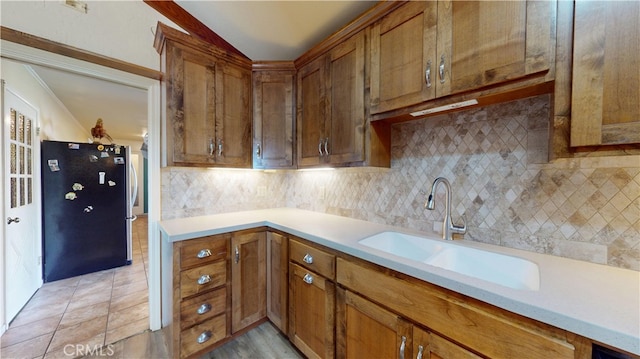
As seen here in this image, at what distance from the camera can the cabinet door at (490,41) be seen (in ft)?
2.85

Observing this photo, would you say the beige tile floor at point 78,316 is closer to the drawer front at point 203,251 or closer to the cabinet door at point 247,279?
the cabinet door at point 247,279

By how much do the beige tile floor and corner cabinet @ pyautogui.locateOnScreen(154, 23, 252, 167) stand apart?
1560 millimetres

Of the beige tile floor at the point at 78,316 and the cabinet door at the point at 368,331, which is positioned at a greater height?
the cabinet door at the point at 368,331

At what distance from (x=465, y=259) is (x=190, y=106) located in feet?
6.95

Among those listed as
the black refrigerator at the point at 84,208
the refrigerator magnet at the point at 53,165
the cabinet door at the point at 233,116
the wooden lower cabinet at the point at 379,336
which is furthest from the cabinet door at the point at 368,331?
the refrigerator magnet at the point at 53,165

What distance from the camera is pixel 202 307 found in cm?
158

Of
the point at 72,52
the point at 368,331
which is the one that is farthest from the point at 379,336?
the point at 72,52

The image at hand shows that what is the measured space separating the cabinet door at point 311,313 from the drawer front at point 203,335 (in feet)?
1.65

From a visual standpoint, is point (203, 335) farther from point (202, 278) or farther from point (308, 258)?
point (308, 258)

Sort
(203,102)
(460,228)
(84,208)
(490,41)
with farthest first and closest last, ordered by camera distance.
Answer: (84,208) → (203,102) → (460,228) → (490,41)

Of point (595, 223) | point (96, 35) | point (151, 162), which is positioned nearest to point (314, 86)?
point (151, 162)

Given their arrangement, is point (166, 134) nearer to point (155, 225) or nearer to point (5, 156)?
point (155, 225)

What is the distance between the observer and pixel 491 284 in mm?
800

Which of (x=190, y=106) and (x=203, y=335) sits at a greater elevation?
(x=190, y=106)
